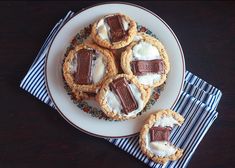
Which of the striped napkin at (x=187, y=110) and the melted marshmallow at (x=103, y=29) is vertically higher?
the melted marshmallow at (x=103, y=29)

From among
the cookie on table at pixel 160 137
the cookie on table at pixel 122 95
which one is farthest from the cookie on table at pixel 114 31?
the cookie on table at pixel 160 137

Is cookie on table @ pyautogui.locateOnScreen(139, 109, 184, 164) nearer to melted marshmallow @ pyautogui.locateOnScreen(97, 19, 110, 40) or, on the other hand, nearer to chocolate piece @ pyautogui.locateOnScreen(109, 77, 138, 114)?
chocolate piece @ pyautogui.locateOnScreen(109, 77, 138, 114)

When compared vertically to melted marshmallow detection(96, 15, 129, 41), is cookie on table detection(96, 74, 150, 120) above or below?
below

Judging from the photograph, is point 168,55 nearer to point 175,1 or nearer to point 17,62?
point 175,1

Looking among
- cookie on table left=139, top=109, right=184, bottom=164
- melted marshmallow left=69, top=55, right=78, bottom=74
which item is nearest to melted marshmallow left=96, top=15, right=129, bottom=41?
melted marshmallow left=69, top=55, right=78, bottom=74

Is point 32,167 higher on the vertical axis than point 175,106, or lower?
lower

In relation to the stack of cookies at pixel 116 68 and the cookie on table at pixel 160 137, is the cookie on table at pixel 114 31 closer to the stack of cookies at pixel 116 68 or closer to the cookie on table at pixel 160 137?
the stack of cookies at pixel 116 68

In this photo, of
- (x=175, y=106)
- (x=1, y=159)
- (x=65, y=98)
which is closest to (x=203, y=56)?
(x=175, y=106)
